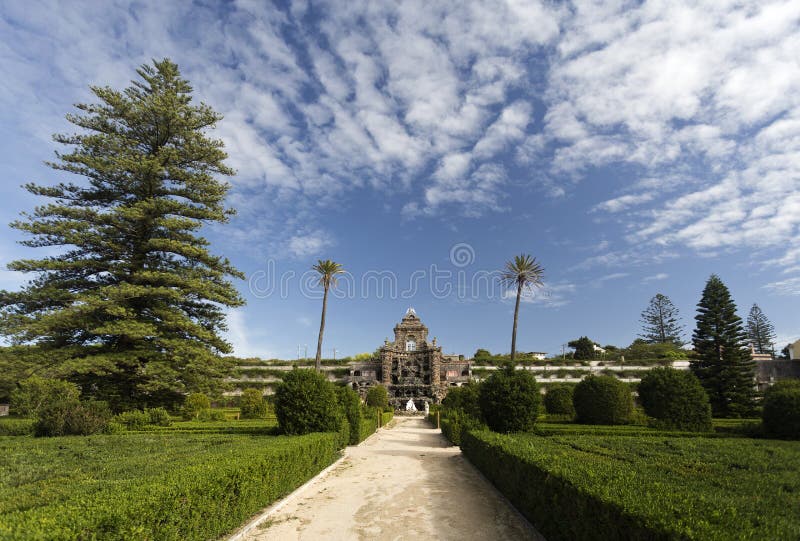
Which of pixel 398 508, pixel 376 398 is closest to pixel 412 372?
pixel 376 398

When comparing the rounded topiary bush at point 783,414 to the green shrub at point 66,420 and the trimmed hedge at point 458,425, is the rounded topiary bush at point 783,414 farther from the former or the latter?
the green shrub at point 66,420

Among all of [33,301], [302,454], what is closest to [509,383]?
[302,454]

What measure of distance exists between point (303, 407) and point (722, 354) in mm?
43044

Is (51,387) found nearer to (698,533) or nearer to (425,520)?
(425,520)

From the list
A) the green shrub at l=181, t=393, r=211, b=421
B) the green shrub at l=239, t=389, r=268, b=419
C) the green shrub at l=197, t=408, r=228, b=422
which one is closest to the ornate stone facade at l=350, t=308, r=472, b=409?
the green shrub at l=239, t=389, r=268, b=419

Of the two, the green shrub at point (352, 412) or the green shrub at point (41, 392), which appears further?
the green shrub at point (352, 412)

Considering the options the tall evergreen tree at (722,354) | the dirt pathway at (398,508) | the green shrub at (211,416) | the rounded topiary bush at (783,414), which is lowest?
the green shrub at (211,416)

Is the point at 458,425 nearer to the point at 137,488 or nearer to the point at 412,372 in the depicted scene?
the point at 137,488

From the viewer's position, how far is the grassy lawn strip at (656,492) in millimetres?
3480

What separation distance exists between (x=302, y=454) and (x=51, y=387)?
492 inches

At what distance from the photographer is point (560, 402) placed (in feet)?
Result: 94.0

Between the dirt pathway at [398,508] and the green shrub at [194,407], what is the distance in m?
16.9

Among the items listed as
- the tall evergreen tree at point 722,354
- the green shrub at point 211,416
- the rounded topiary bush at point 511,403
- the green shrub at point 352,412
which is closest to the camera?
the rounded topiary bush at point 511,403

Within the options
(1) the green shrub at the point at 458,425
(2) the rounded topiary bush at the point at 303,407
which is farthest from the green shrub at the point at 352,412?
(1) the green shrub at the point at 458,425
